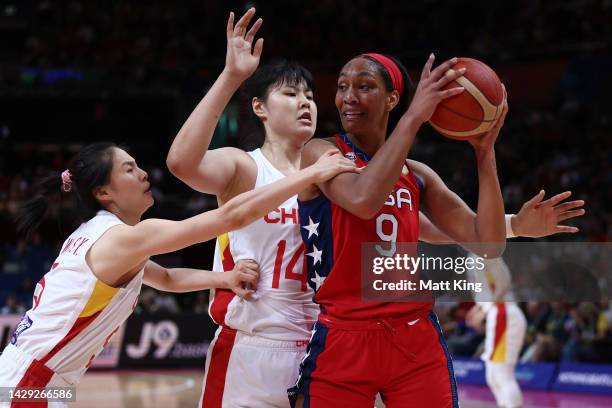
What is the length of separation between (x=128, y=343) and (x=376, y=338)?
11.3m

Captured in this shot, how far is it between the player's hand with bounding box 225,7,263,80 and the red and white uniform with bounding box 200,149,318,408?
0.56 m

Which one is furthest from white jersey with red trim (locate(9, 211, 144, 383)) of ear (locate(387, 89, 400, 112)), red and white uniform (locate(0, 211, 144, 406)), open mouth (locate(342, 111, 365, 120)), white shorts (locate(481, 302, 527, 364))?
white shorts (locate(481, 302, 527, 364))

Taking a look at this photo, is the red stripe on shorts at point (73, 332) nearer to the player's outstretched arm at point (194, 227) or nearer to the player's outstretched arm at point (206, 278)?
the player's outstretched arm at point (194, 227)

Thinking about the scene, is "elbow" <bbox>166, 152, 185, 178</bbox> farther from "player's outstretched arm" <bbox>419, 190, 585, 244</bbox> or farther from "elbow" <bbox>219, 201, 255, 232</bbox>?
"player's outstretched arm" <bbox>419, 190, 585, 244</bbox>

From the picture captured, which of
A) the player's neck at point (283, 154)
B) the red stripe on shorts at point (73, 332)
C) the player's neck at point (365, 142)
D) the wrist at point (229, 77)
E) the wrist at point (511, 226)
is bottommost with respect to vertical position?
the red stripe on shorts at point (73, 332)

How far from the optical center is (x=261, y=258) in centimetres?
387

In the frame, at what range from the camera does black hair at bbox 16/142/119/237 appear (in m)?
3.78

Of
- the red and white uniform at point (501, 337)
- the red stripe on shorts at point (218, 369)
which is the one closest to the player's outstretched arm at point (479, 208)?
the red stripe on shorts at point (218, 369)

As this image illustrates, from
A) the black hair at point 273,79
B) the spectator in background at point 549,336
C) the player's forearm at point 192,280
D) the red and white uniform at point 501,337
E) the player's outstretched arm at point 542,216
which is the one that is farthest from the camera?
the spectator in background at point 549,336

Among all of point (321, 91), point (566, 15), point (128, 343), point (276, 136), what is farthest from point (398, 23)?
point (276, 136)

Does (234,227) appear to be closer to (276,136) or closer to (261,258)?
(261,258)

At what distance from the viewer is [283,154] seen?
4070 mm

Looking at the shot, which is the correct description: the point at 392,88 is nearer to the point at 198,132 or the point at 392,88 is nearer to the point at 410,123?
the point at 410,123

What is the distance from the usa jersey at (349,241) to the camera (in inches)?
133
